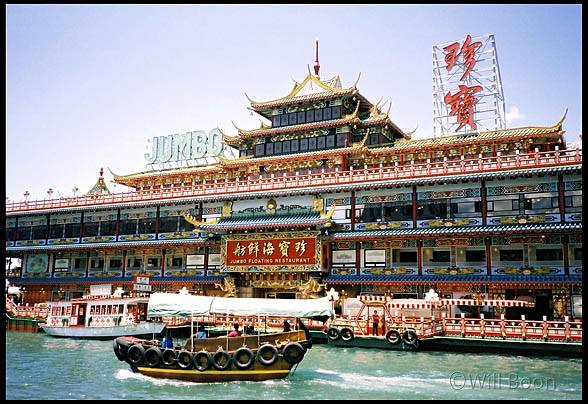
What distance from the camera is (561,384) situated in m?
19.8

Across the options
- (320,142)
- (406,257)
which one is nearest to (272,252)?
(406,257)

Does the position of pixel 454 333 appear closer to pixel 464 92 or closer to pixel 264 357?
pixel 264 357

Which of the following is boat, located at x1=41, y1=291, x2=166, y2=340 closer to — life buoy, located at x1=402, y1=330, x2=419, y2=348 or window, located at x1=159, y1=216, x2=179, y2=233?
window, located at x1=159, y1=216, x2=179, y2=233

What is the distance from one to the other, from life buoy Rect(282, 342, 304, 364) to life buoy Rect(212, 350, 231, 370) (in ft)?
6.56

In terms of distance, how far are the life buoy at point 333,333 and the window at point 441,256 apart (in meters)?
9.01

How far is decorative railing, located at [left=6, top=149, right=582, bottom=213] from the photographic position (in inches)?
1288

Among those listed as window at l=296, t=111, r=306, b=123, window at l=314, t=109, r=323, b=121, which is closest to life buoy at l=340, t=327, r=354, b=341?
window at l=314, t=109, r=323, b=121

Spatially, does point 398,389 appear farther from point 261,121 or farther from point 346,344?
point 261,121

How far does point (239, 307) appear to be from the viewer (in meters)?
23.2

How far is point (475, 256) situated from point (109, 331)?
21.8 metres

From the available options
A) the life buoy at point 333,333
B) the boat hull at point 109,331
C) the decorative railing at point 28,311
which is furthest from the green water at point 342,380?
the decorative railing at point 28,311

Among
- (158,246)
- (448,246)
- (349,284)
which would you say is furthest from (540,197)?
(158,246)

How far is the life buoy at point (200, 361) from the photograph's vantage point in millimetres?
20688

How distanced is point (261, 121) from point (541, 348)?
90.0 ft
